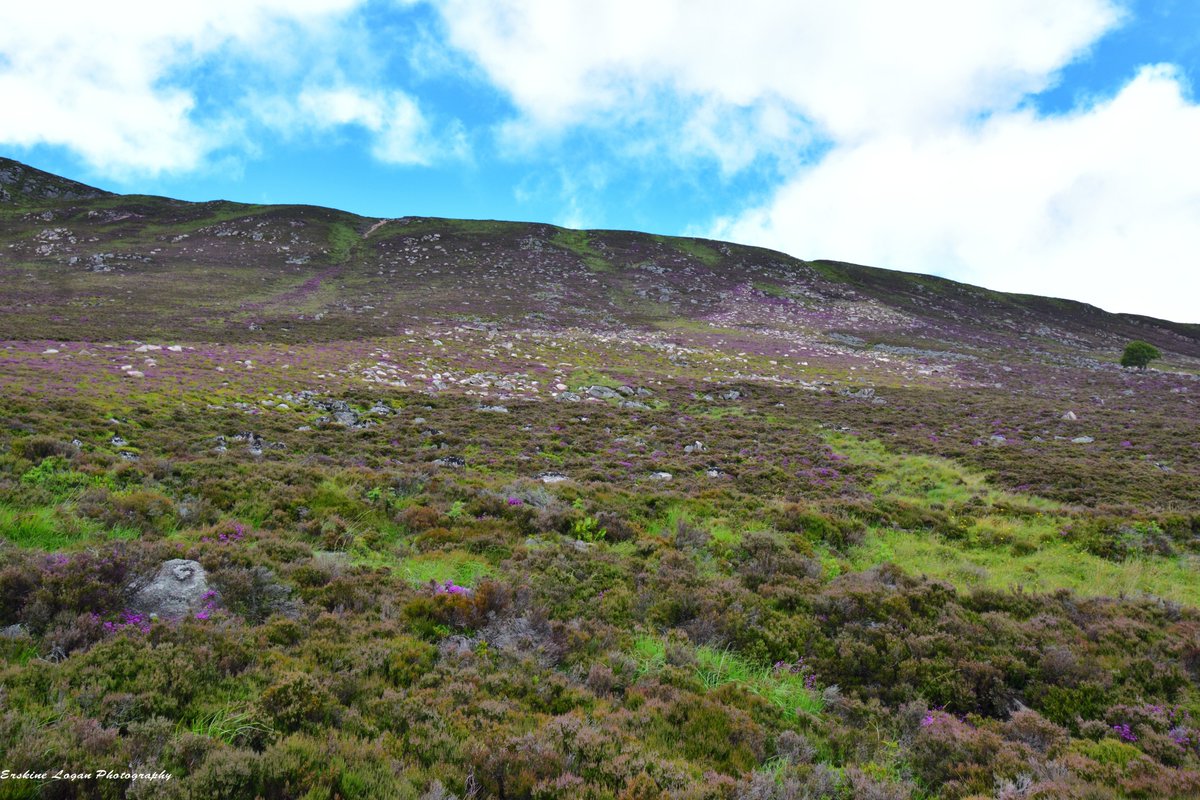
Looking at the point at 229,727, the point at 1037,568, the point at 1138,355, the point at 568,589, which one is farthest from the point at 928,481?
the point at 1138,355

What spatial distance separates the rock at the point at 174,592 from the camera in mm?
6891

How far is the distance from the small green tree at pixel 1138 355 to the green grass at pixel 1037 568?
66.3m

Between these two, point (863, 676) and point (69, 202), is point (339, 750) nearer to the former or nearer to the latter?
point (863, 676)

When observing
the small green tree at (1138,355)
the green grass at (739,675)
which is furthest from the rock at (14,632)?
the small green tree at (1138,355)

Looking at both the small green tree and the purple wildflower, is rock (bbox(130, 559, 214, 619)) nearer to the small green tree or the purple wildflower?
the purple wildflower

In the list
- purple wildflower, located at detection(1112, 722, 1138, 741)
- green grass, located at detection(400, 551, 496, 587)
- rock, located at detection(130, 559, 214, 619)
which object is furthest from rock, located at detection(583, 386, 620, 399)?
purple wildflower, located at detection(1112, 722, 1138, 741)

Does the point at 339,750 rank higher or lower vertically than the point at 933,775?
higher

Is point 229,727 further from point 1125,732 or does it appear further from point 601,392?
point 601,392

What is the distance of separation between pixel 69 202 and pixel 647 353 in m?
113

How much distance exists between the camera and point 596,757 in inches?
209

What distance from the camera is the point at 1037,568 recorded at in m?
11.5

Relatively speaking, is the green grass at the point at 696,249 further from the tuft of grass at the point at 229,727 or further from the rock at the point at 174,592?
the tuft of grass at the point at 229,727

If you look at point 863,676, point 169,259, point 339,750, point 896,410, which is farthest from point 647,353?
point 169,259

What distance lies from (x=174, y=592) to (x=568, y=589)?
5.52 meters
